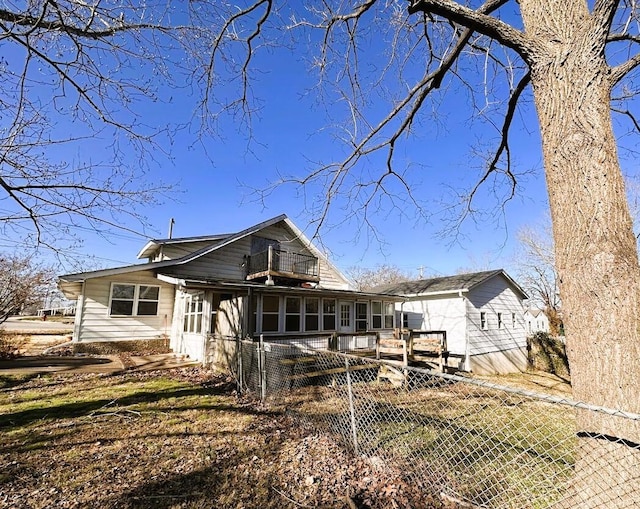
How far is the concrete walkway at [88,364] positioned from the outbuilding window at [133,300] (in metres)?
1.89

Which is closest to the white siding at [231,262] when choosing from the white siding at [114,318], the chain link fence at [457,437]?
the white siding at [114,318]

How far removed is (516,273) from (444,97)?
26.7m

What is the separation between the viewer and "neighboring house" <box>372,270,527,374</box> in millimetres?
14836

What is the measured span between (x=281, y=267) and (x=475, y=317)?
967cm

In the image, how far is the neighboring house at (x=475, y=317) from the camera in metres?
14.8

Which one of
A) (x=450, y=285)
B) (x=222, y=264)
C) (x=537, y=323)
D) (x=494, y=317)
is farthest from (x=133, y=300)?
(x=537, y=323)

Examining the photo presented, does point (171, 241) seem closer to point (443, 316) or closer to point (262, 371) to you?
point (262, 371)

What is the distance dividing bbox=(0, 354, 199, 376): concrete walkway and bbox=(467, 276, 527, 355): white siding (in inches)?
489

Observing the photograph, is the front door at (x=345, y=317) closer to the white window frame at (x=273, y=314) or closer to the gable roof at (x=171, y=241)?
the white window frame at (x=273, y=314)

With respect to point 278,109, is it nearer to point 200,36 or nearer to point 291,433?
point 200,36

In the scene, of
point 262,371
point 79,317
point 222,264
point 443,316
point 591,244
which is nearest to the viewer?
point 591,244

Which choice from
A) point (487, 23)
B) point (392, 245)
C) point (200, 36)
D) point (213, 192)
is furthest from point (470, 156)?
point (213, 192)

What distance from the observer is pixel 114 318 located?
12.4 metres

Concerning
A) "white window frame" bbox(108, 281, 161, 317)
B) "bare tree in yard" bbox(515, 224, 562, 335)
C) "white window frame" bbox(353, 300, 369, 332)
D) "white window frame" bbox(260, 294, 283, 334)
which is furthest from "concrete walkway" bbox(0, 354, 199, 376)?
"bare tree in yard" bbox(515, 224, 562, 335)
